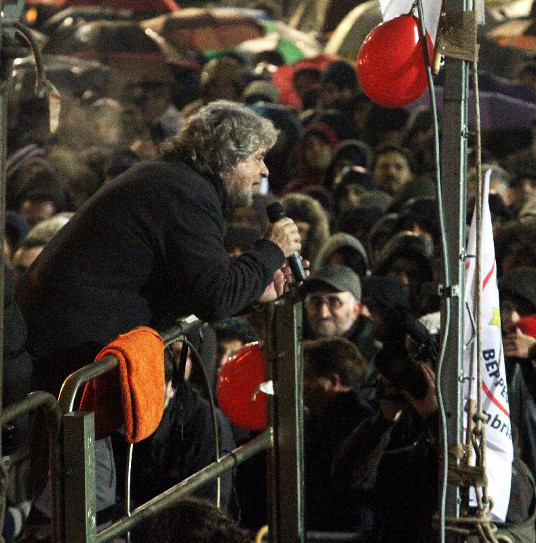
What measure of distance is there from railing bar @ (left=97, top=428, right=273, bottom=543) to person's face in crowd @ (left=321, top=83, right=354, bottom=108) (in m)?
9.44

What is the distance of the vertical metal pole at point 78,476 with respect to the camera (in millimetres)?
3092

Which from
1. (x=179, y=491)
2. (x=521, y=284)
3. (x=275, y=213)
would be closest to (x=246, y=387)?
(x=275, y=213)

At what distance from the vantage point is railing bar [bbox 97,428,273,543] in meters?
3.27

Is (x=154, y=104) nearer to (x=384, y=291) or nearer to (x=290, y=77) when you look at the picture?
(x=290, y=77)

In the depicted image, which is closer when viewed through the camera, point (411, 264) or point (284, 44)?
point (411, 264)

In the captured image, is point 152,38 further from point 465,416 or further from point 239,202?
point 465,416

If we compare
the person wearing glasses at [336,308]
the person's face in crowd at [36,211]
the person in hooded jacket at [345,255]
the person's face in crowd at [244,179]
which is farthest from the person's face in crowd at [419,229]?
the person's face in crowd at [244,179]

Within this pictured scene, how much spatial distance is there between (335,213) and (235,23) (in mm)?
6974

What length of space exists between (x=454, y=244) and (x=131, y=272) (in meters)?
1.11

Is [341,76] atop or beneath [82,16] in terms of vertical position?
beneath

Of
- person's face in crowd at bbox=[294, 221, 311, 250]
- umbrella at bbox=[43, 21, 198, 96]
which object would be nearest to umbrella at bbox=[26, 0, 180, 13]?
umbrella at bbox=[43, 21, 198, 96]

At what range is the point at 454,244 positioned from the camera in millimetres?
3697

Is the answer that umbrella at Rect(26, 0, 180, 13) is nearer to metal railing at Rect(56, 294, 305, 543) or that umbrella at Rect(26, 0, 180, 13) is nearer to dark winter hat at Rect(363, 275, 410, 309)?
dark winter hat at Rect(363, 275, 410, 309)

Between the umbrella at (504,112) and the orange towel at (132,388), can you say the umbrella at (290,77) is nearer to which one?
the umbrella at (504,112)
